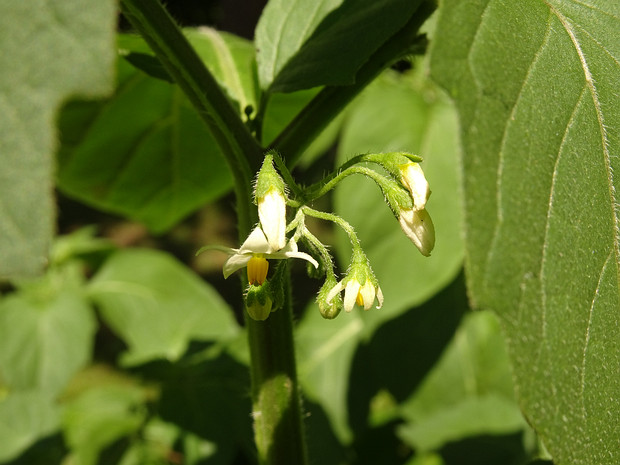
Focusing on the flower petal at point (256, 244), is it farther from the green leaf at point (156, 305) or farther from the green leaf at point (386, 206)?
the green leaf at point (156, 305)

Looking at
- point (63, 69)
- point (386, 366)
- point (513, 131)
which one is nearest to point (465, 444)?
point (386, 366)

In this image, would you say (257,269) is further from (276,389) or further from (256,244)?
(276,389)

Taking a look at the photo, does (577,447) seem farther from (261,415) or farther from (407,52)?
(407,52)

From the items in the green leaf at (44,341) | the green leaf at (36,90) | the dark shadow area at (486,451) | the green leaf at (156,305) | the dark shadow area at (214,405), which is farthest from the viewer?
the green leaf at (44,341)

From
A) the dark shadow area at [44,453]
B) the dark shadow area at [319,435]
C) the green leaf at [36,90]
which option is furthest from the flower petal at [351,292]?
the dark shadow area at [44,453]

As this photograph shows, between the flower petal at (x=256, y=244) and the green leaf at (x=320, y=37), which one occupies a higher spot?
the green leaf at (x=320, y=37)

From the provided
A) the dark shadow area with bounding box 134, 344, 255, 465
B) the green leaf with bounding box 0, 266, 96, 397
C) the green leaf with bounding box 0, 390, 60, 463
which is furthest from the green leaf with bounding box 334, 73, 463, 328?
the green leaf with bounding box 0, 266, 96, 397

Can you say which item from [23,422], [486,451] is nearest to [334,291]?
[486,451]
